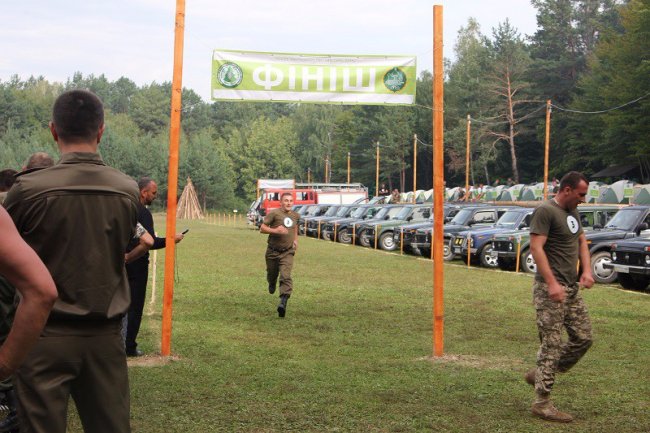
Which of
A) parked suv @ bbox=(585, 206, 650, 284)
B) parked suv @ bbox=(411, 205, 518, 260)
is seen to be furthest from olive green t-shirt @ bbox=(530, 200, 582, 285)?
parked suv @ bbox=(411, 205, 518, 260)

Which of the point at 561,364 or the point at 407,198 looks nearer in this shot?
the point at 561,364

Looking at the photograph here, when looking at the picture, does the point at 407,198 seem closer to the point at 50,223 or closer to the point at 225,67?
the point at 225,67

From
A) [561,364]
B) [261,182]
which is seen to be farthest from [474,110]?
[561,364]

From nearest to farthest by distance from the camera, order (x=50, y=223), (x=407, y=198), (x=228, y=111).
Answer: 1. (x=50, y=223)
2. (x=407, y=198)
3. (x=228, y=111)

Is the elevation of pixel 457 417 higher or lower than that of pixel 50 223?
lower

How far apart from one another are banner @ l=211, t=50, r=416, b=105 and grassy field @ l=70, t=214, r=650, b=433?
9.43 feet

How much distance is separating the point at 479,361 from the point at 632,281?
1001 cm

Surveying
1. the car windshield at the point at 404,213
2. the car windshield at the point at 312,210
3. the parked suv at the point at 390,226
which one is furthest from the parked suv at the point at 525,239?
the car windshield at the point at 312,210

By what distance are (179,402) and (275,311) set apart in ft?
21.1

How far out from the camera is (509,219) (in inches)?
1006

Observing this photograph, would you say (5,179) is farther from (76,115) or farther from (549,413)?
(549,413)

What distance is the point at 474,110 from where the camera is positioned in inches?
3442

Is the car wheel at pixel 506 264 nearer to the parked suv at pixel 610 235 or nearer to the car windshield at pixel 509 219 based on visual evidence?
the car windshield at pixel 509 219

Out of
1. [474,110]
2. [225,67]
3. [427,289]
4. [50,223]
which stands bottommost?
[427,289]
